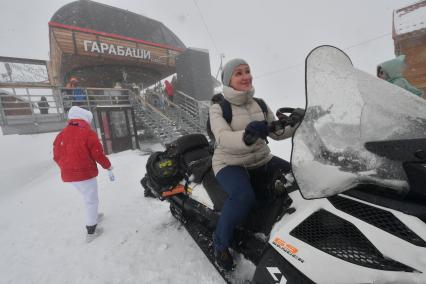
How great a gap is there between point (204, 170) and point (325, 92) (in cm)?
139

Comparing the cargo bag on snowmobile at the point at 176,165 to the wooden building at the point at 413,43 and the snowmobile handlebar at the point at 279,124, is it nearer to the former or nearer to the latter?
the snowmobile handlebar at the point at 279,124

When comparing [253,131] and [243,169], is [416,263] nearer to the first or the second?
[253,131]

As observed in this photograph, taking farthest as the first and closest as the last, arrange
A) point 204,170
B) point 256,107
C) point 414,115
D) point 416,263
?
point 204,170 → point 256,107 → point 414,115 → point 416,263

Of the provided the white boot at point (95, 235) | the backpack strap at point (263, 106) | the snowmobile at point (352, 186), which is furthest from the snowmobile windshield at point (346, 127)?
the white boot at point (95, 235)

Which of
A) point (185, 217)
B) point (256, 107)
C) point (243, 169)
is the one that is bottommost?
point (185, 217)

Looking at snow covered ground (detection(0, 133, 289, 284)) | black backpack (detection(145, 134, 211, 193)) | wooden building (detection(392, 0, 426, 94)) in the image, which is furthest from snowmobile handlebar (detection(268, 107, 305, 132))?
wooden building (detection(392, 0, 426, 94))

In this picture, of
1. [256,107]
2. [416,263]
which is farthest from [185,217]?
[416,263]

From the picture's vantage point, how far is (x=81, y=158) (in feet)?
10.3

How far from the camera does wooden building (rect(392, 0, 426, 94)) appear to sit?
7.07m

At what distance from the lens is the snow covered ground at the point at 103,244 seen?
7.86 ft

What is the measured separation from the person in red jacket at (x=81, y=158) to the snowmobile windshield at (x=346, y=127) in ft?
9.49

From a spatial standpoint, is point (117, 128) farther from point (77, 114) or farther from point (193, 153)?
point (193, 153)

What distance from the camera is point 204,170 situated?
2.38m

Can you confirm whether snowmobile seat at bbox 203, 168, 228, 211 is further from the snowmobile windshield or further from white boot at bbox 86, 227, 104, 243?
white boot at bbox 86, 227, 104, 243
